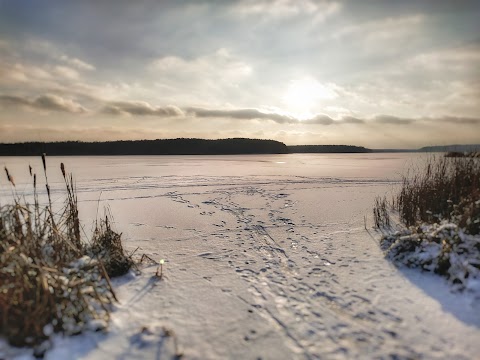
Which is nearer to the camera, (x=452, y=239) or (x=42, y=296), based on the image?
(x=42, y=296)

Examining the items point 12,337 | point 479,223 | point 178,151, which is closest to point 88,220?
point 12,337

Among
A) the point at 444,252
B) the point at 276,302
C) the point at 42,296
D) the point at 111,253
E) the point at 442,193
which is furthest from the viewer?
the point at 442,193

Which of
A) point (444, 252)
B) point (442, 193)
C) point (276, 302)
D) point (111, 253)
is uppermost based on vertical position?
point (442, 193)

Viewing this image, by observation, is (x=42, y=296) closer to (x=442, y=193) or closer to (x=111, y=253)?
(x=111, y=253)

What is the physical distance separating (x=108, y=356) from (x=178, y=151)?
3112 inches

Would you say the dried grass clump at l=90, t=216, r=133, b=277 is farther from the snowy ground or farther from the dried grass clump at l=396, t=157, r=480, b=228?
the dried grass clump at l=396, t=157, r=480, b=228

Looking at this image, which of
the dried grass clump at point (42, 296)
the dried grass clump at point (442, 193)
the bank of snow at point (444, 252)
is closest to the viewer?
the dried grass clump at point (42, 296)

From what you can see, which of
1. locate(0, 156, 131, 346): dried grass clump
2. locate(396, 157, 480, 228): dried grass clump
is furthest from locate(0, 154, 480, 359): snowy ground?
locate(396, 157, 480, 228): dried grass clump

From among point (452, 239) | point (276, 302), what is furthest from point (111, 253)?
point (452, 239)

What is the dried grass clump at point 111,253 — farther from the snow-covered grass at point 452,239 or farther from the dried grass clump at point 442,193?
the dried grass clump at point 442,193

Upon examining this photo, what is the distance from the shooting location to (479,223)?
3787 millimetres

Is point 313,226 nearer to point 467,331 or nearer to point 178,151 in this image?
point 467,331

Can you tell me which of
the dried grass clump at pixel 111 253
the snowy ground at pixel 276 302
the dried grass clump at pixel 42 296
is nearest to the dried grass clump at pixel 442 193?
the snowy ground at pixel 276 302

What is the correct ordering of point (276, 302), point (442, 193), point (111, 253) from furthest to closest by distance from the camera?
point (442, 193)
point (111, 253)
point (276, 302)
